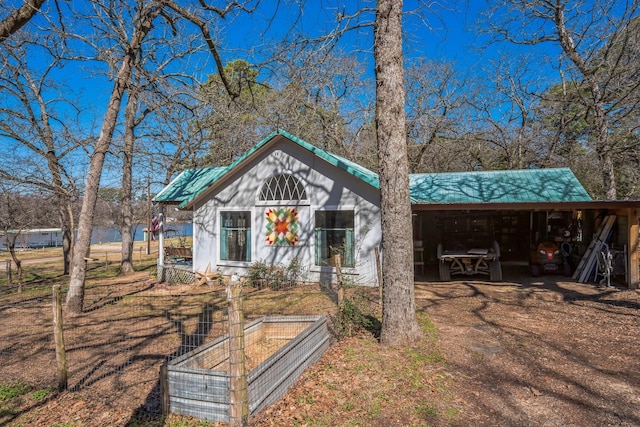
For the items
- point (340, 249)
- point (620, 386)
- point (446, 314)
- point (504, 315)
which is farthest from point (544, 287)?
point (620, 386)

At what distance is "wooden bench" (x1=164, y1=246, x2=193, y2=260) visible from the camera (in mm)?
15258

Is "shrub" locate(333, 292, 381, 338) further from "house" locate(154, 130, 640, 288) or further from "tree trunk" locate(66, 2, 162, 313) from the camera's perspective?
"tree trunk" locate(66, 2, 162, 313)

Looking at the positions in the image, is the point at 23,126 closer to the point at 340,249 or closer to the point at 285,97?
the point at 340,249

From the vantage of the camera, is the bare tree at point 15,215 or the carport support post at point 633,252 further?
the bare tree at point 15,215

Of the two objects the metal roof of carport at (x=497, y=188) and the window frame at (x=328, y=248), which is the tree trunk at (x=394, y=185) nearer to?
the metal roof of carport at (x=497, y=188)

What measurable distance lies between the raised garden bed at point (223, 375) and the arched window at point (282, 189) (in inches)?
261

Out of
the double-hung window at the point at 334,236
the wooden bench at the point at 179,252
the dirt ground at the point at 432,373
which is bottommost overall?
the dirt ground at the point at 432,373

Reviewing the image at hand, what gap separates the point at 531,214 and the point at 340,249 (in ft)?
28.0

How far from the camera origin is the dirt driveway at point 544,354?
3854 mm

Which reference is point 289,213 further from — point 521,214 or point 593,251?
point 521,214

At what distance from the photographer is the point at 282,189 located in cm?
1202

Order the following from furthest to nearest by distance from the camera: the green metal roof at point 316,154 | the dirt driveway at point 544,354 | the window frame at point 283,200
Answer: the window frame at point 283,200 < the green metal roof at point 316,154 < the dirt driveway at point 544,354

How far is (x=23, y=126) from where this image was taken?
11469 mm

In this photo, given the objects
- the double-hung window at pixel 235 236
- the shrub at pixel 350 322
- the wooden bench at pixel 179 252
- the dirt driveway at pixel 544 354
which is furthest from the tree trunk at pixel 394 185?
the wooden bench at pixel 179 252
